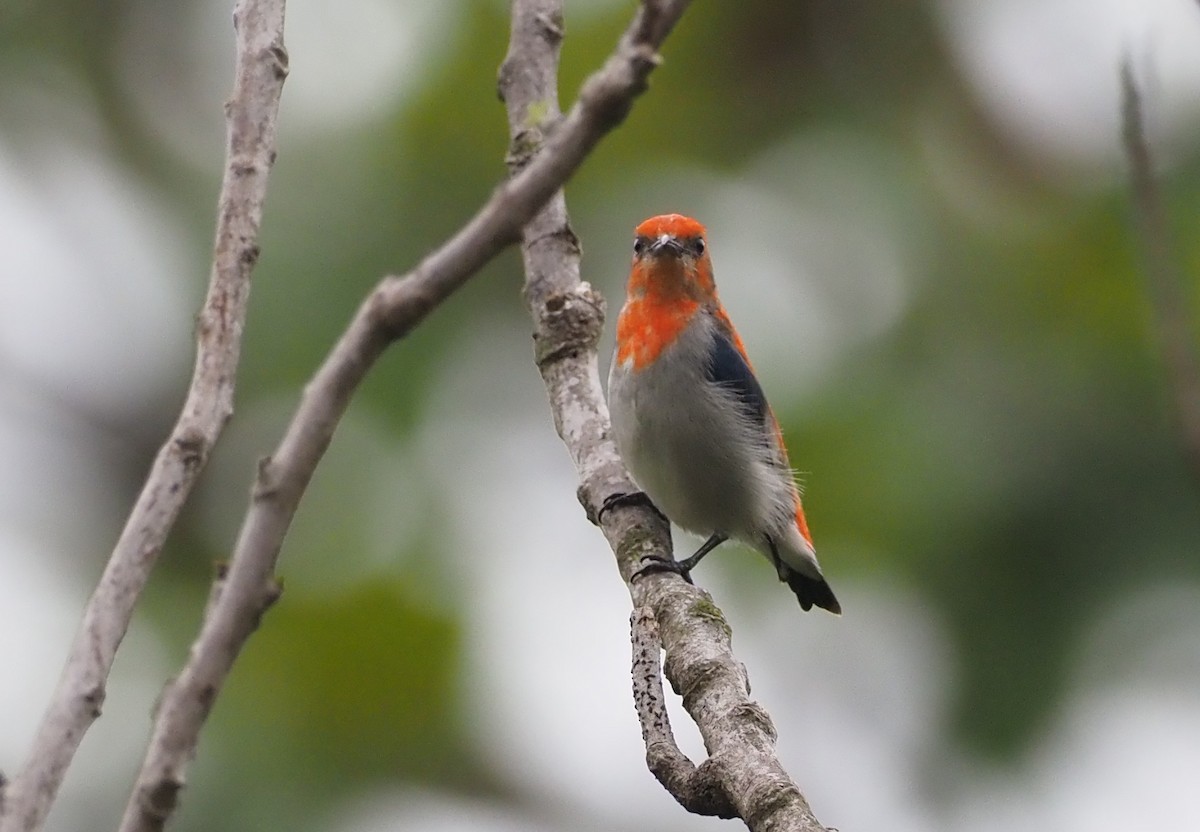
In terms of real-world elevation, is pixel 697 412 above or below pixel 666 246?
below

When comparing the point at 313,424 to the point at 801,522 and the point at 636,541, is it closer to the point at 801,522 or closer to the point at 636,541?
the point at 636,541

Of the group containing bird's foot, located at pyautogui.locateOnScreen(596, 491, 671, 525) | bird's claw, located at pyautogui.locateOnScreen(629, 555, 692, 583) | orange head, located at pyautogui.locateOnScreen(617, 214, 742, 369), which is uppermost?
orange head, located at pyautogui.locateOnScreen(617, 214, 742, 369)

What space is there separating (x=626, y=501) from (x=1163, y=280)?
2.86 meters

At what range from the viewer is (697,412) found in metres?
5.66

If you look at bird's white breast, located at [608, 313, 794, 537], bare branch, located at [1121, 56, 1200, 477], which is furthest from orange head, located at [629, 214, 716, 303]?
bare branch, located at [1121, 56, 1200, 477]

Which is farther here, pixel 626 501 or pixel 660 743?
pixel 626 501

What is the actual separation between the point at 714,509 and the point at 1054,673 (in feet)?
5.56

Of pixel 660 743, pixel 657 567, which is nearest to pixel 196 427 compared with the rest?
pixel 660 743

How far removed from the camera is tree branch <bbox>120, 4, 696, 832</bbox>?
1.60 meters

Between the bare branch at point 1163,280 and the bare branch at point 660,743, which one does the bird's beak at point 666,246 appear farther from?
the bare branch at point 1163,280

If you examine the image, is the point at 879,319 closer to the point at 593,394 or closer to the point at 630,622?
the point at 593,394

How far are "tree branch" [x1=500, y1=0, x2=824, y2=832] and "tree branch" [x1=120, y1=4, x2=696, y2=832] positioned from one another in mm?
1088

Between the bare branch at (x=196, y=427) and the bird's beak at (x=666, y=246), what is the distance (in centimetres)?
341

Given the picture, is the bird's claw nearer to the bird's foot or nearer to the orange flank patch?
the bird's foot
